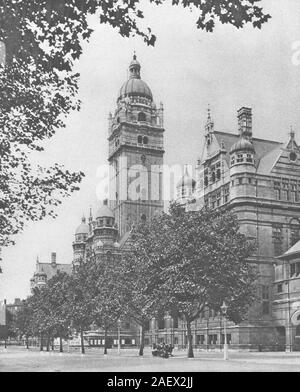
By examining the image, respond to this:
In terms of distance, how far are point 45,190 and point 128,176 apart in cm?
10666

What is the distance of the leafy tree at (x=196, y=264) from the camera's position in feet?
151

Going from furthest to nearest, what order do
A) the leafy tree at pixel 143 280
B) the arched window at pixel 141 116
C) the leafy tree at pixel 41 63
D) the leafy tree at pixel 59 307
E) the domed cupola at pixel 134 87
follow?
the domed cupola at pixel 134 87 → the arched window at pixel 141 116 → the leafy tree at pixel 59 307 → the leafy tree at pixel 143 280 → the leafy tree at pixel 41 63

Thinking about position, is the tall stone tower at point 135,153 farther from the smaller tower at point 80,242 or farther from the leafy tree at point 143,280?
the leafy tree at point 143,280

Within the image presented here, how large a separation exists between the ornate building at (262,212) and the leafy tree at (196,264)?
63.7ft

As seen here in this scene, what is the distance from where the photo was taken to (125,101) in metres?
129

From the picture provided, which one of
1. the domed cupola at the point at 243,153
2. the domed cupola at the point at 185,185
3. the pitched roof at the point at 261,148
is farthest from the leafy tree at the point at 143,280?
the domed cupola at the point at 185,185

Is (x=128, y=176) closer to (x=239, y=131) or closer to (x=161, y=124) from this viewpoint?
(x=161, y=124)

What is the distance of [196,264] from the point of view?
46.4 meters

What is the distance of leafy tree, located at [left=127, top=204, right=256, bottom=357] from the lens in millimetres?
46031

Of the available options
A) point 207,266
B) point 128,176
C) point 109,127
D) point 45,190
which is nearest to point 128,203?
point 128,176

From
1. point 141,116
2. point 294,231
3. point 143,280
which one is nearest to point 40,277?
point 141,116

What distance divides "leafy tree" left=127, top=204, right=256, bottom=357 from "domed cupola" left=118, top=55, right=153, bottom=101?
282 ft

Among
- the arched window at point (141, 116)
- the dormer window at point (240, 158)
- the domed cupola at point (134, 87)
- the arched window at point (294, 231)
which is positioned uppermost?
the domed cupola at point (134, 87)
